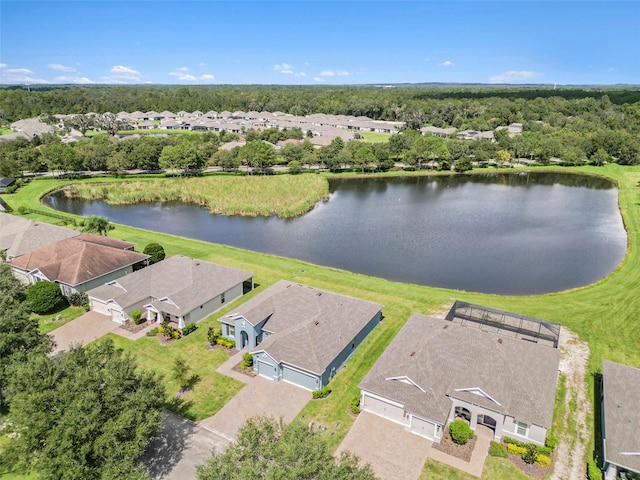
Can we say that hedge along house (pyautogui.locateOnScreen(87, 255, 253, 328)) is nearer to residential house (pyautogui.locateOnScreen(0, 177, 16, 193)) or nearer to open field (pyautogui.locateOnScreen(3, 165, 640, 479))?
open field (pyautogui.locateOnScreen(3, 165, 640, 479))

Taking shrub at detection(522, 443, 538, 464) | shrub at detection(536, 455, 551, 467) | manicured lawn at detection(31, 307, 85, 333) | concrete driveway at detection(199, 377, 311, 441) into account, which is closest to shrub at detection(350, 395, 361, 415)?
concrete driveway at detection(199, 377, 311, 441)

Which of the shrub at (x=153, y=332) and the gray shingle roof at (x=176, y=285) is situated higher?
the gray shingle roof at (x=176, y=285)

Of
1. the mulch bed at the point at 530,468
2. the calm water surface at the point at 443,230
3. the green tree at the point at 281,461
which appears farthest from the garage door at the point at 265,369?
the calm water surface at the point at 443,230

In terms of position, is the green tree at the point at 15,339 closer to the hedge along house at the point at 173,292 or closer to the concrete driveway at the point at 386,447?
the hedge along house at the point at 173,292

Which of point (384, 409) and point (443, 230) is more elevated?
point (384, 409)

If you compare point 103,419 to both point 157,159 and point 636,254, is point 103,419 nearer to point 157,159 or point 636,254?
point 636,254

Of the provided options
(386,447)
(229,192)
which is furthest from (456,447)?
(229,192)

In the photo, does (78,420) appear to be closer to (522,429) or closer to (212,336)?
(212,336)
